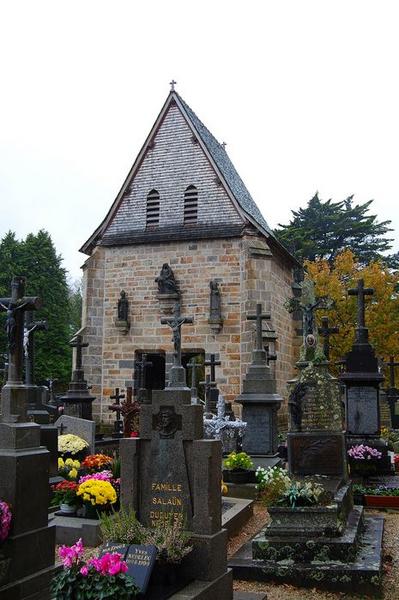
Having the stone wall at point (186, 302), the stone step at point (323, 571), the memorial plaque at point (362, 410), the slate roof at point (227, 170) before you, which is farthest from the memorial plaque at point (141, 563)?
the slate roof at point (227, 170)

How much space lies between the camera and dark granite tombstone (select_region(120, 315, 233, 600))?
5234 millimetres

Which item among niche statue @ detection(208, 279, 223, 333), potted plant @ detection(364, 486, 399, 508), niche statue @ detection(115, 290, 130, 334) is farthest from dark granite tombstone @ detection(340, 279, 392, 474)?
niche statue @ detection(115, 290, 130, 334)

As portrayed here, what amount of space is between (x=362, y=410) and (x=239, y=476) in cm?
384

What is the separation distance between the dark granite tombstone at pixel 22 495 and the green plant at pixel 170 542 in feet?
2.90

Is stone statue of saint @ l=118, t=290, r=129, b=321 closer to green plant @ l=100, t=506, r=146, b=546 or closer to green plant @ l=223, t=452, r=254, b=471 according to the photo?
green plant @ l=223, t=452, r=254, b=471

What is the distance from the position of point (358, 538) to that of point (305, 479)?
1.43 meters

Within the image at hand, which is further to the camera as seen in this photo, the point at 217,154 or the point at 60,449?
the point at 217,154

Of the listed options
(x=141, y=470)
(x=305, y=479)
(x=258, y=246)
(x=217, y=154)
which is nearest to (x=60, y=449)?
(x=305, y=479)

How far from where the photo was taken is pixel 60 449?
450 inches

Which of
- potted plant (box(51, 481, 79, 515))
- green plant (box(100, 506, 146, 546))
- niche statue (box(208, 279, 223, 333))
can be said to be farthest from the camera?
niche statue (box(208, 279, 223, 333))

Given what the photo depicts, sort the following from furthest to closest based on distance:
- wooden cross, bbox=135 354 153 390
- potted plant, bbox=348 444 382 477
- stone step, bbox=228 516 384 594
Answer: wooden cross, bbox=135 354 153 390
potted plant, bbox=348 444 382 477
stone step, bbox=228 516 384 594

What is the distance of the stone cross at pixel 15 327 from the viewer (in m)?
5.44

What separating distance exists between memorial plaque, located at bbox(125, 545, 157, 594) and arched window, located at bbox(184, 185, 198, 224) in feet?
54.0

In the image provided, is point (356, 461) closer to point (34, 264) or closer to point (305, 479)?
point (305, 479)
